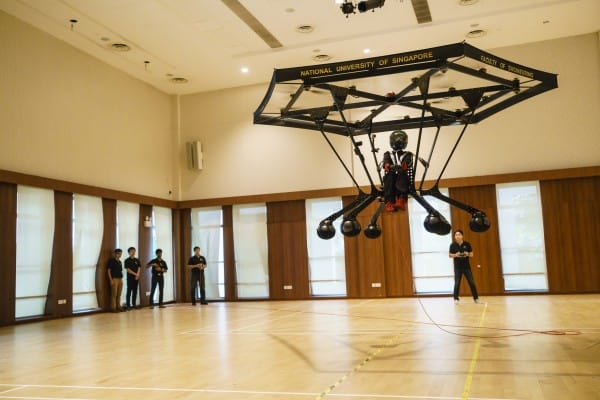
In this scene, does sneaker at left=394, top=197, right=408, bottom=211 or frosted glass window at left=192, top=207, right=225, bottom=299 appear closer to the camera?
sneaker at left=394, top=197, right=408, bottom=211

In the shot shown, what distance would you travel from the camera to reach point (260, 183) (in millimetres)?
21359

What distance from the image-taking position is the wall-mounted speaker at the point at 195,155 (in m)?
22.1

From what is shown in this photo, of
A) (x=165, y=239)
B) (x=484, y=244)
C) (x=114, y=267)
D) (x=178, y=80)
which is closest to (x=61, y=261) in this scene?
(x=114, y=267)

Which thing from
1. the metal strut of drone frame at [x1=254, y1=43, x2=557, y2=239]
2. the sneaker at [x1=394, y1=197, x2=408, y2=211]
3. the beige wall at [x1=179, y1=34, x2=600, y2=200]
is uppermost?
the beige wall at [x1=179, y1=34, x2=600, y2=200]

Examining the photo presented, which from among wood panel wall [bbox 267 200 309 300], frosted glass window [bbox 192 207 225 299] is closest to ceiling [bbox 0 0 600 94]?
wood panel wall [bbox 267 200 309 300]

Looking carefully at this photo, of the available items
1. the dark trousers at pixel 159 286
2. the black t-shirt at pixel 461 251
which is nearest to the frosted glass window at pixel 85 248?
the dark trousers at pixel 159 286

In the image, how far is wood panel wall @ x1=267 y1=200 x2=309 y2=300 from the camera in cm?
2058

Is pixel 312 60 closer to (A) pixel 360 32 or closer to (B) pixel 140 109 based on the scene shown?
(A) pixel 360 32

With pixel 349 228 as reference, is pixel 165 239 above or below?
above

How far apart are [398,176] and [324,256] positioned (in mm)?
12156

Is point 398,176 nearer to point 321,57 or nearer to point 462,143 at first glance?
point 462,143

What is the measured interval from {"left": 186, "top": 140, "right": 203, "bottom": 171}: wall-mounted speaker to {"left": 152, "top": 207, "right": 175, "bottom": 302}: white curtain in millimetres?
2060

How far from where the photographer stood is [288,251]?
817 inches

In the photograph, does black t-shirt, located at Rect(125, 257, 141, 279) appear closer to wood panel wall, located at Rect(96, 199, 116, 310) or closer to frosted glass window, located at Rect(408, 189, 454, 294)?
wood panel wall, located at Rect(96, 199, 116, 310)
